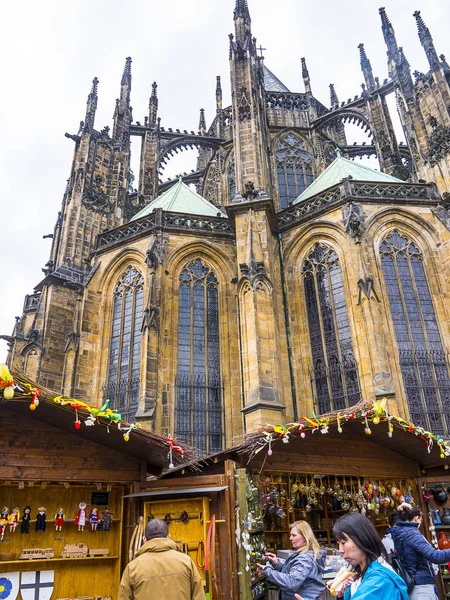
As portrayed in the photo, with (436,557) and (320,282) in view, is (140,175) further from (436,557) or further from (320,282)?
(436,557)

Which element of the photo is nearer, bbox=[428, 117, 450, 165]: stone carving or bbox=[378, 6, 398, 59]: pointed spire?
bbox=[428, 117, 450, 165]: stone carving

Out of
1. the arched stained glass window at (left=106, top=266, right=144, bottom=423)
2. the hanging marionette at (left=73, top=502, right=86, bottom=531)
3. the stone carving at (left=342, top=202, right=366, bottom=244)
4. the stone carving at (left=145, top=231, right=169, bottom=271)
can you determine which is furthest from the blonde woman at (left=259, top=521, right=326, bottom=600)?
the stone carving at (left=145, top=231, right=169, bottom=271)

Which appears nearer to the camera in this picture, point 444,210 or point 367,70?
point 444,210

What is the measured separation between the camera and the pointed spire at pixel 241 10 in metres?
20.8

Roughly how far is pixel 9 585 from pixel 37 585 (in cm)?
35

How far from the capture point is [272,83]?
1187 inches

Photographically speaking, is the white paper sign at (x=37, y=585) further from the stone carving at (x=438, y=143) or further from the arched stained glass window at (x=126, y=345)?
the stone carving at (x=438, y=143)

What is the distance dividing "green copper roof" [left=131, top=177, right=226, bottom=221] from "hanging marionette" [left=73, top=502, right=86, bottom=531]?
43.6 feet

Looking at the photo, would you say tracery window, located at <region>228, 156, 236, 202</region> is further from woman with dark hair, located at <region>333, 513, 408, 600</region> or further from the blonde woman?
woman with dark hair, located at <region>333, 513, 408, 600</region>

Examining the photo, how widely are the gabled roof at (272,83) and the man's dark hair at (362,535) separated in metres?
30.0

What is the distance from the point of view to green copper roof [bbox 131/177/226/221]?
62.4 feet

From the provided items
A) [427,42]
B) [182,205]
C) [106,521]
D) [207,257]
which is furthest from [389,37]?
[106,521]

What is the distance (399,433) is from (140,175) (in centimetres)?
1953

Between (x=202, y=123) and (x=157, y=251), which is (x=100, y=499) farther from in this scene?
(x=202, y=123)
